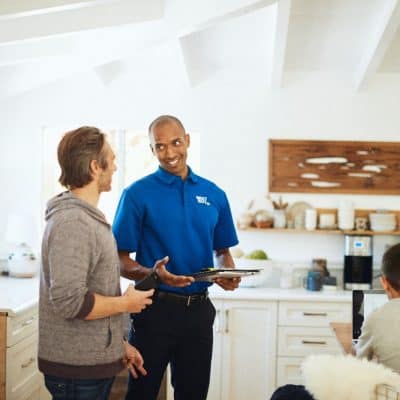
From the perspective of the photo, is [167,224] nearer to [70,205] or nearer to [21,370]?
[70,205]

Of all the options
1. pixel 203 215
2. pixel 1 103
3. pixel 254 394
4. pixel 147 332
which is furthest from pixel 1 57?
pixel 254 394

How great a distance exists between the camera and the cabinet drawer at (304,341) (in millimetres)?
4027

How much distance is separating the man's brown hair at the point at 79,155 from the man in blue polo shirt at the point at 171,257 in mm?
517

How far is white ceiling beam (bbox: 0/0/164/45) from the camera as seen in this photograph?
3.30m

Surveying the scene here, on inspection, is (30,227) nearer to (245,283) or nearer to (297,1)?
(245,283)

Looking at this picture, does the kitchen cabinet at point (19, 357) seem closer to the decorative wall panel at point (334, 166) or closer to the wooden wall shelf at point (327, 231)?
the wooden wall shelf at point (327, 231)

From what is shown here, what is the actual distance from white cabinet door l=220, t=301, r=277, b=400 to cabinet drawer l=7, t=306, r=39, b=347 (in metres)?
1.27

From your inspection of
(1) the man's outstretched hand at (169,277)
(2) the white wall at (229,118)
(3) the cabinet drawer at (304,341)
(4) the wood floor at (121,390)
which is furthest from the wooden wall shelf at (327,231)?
(1) the man's outstretched hand at (169,277)

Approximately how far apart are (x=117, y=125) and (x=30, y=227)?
1027mm

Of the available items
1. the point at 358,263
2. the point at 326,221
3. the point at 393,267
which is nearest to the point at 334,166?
the point at 326,221

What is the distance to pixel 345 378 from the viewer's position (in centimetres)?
160

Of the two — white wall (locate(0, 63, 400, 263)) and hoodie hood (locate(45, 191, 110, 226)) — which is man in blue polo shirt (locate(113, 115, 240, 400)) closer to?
hoodie hood (locate(45, 191, 110, 226))

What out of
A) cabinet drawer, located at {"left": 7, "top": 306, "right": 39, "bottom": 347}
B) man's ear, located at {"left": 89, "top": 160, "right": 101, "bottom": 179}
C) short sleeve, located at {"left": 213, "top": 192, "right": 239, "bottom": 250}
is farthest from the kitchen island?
man's ear, located at {"left": 89, "top": 160, "right": 101, "bottom": 179}

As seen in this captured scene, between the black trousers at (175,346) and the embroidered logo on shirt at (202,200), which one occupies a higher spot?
the embroidered logo on shirt at (202,200)
